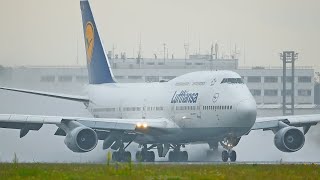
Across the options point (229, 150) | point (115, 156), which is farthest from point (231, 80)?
point (115, 156)

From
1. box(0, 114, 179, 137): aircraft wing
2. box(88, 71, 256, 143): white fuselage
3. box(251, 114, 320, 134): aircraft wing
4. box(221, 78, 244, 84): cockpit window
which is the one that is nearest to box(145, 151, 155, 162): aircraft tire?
box(88, 71, 256, 143): white fuselage

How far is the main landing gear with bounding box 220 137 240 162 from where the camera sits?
6383 centimetres

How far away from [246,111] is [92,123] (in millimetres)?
9511

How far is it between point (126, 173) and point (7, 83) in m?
54.2

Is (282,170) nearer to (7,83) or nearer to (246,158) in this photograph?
(246,158)

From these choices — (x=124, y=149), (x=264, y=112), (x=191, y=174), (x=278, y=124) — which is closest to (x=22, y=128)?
(x=124, y=149)

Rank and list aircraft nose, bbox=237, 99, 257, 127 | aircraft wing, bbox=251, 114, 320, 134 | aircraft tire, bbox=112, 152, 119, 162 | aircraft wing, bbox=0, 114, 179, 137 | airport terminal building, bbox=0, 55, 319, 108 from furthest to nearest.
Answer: airport terminal building, bbox=0, 55, 319, 108, aircraft wing, bbox=251, 114, 320, 134, aircraft tire, bbox=112, 152, 119, 162, aircraft wing, bbox=0, 114, 179, 137, aircraft nose, bbox=237, 99, 257, 127

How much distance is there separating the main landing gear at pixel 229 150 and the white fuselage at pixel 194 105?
34 cm

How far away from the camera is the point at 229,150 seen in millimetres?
64688

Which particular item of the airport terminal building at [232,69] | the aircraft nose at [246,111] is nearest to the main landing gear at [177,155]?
the aircraft nose at [246,111]

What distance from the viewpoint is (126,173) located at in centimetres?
3800

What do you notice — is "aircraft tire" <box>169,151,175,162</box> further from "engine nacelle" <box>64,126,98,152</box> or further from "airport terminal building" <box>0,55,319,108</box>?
"airport terminal building" <box>0,55,319,108</box>

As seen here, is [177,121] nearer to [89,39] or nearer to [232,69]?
[89,39]

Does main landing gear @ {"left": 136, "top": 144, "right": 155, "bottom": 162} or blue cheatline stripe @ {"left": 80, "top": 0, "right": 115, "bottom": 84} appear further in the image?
blue cheatline stripe @ {"left": 80, "top": 0, "right": 115, "bottom": 84}
